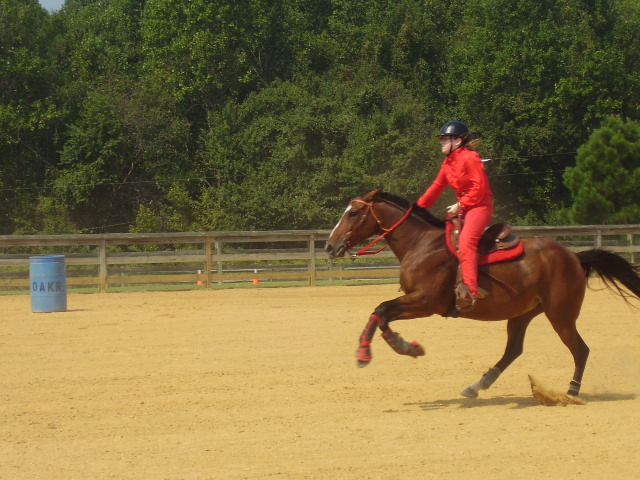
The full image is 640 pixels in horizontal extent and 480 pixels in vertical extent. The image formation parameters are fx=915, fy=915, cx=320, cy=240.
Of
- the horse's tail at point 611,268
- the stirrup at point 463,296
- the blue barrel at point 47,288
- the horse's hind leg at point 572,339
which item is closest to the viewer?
the stirrup at point 463,296

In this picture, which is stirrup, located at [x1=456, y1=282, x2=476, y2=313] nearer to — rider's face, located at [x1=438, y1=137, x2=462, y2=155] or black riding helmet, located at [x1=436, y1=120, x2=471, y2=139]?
rider's face, located at [x1=438, y1=137, x2=462, y2=155]

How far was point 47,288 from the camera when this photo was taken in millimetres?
17203

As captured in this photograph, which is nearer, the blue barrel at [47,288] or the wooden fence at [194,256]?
the blue barrel at [47,288]

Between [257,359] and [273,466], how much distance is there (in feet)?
16.9

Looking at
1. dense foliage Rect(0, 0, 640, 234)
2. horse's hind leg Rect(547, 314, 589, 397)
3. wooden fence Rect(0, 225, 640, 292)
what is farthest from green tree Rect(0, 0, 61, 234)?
horse's hind leg Rect(547, 314, 589, 397)

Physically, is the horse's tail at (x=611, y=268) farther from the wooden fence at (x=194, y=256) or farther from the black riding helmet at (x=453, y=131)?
the wooden fence at (x=194, y=256)

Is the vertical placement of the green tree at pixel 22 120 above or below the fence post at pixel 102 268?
above

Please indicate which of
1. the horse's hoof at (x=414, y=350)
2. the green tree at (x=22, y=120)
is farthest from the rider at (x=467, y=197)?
the green tree at (x=22, y=120)

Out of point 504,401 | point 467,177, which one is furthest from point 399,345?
point 467,177

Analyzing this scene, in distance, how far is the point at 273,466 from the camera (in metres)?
6.54

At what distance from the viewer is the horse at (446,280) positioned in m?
8.80

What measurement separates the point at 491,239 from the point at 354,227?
1367 mm

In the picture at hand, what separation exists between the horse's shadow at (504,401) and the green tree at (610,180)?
80.0 feet

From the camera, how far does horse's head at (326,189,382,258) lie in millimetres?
9141
